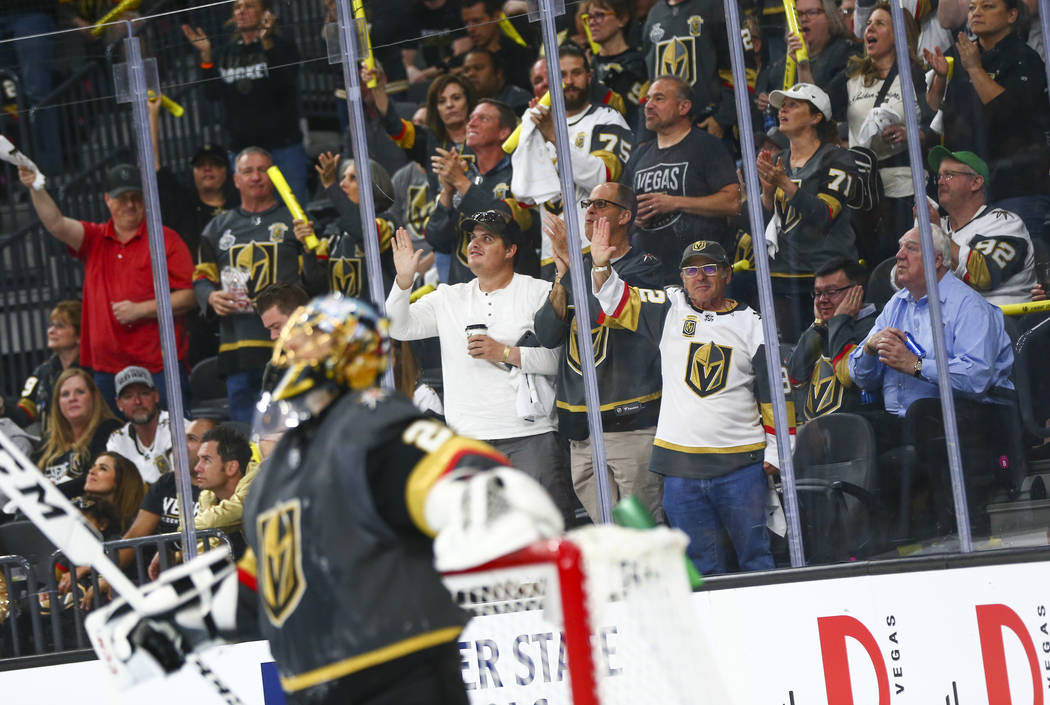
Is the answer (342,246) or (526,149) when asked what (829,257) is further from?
(342,246)

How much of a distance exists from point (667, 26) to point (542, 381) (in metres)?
1.35

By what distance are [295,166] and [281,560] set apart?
299 cm

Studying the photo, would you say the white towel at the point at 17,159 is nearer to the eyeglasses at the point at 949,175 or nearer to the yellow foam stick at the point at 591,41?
the yellow foam stick at the point at 591,41

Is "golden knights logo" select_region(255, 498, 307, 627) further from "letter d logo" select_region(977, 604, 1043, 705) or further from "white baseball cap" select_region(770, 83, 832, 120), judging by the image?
"white baseball cap" select_region(770, 83, 832, 120)

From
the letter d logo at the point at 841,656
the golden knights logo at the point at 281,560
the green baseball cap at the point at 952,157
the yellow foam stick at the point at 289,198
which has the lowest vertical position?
the letter d logo at the point at 841,656

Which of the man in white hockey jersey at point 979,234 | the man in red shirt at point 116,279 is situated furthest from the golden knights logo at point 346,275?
the man in white hockey jersey at point 979,234

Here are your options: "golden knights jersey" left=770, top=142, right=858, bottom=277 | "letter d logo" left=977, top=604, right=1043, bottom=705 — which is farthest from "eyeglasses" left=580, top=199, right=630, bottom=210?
"letter d logo" left=977, top=604, right=1043, bottom=705

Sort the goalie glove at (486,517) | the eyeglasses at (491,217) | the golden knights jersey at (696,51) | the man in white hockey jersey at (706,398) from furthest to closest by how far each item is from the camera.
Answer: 1. the eyeglasses at (491,217)
2. the golden knights jersey at (696,51)
3. the man in white hockey jersey at (706,398)
4. the goalie glove at (486,517)

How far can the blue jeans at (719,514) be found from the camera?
15.4 ft

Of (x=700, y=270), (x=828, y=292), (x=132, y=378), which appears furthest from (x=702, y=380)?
(x=132, y=378)

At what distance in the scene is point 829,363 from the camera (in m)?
4.70

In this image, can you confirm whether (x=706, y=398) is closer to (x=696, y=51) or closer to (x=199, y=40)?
(x=696, y=51)

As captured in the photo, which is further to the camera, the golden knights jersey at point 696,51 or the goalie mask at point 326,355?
the golden knights jersey at point 696,51

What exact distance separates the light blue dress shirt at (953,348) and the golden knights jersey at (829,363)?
47mm
